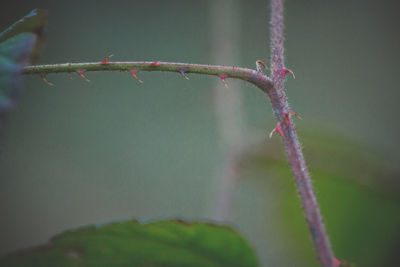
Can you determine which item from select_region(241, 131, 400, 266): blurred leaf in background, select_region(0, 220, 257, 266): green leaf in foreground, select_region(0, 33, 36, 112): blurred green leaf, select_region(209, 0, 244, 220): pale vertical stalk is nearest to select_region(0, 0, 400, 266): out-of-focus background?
select_region(209, 0, 244, 220): pale vertical stalk

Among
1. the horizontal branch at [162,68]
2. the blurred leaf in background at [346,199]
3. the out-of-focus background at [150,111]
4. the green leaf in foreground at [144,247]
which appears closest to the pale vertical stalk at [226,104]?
the blurred leaf in background at [346,199]

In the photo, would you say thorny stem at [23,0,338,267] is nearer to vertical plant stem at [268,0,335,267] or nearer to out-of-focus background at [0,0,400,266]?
vertical plant stem at [268,0,335,267]

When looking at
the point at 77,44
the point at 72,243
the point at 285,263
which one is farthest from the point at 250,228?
the point at 72,243

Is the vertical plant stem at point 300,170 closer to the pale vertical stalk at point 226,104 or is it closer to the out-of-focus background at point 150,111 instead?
the pale vertical stalk at point 226,104

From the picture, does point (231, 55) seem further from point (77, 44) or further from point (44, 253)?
point (44, 253)

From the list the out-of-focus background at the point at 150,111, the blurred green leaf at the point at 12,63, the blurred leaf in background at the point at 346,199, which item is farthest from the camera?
the out-of-focus background at the point at 150,111

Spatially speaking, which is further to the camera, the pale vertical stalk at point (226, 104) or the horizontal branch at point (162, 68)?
the pale vertical stalk at point (226, 104)

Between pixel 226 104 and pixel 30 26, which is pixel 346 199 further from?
pixel 30 26
